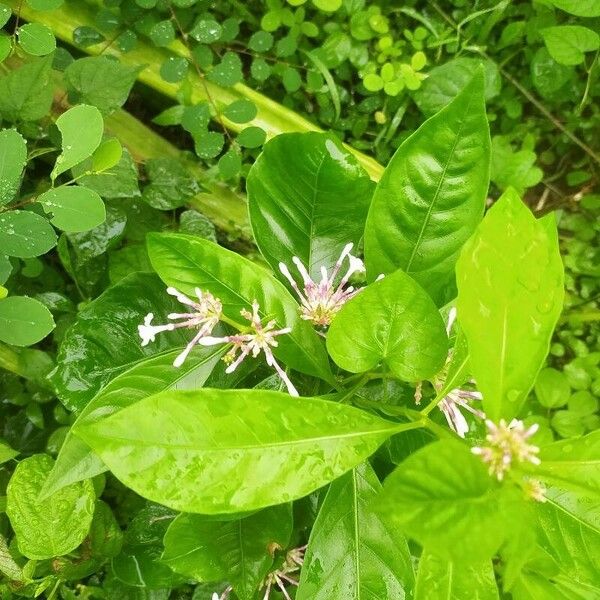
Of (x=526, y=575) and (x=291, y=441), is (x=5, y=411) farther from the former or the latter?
(x=526, y=575)

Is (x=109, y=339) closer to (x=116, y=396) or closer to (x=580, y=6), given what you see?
(x=116, y=396)

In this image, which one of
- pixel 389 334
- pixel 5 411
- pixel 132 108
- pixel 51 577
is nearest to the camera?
pixel 389 334

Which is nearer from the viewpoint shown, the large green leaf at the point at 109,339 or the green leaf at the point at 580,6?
the large green leaf at the point at 109,339

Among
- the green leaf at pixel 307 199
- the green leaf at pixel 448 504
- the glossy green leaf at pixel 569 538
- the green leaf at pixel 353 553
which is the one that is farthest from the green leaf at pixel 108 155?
the glossy green leaf at pixel 569 538

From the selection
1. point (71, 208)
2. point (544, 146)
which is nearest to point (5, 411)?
point (71, 208)

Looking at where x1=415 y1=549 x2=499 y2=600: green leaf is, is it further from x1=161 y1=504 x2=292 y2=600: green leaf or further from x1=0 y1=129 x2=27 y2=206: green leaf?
x1=0 y1=129 x2=27 y2=206: green leaf

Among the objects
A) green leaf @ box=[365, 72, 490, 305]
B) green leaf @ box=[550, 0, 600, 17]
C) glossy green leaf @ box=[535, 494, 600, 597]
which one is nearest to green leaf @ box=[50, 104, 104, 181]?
green leaf @ box=[365, 72, 490, 305]

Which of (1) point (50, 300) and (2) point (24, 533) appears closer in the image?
(2) point (24, 533)

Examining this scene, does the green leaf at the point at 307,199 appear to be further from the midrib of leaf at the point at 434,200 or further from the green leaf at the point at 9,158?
the green leaf at the point at 9,158
